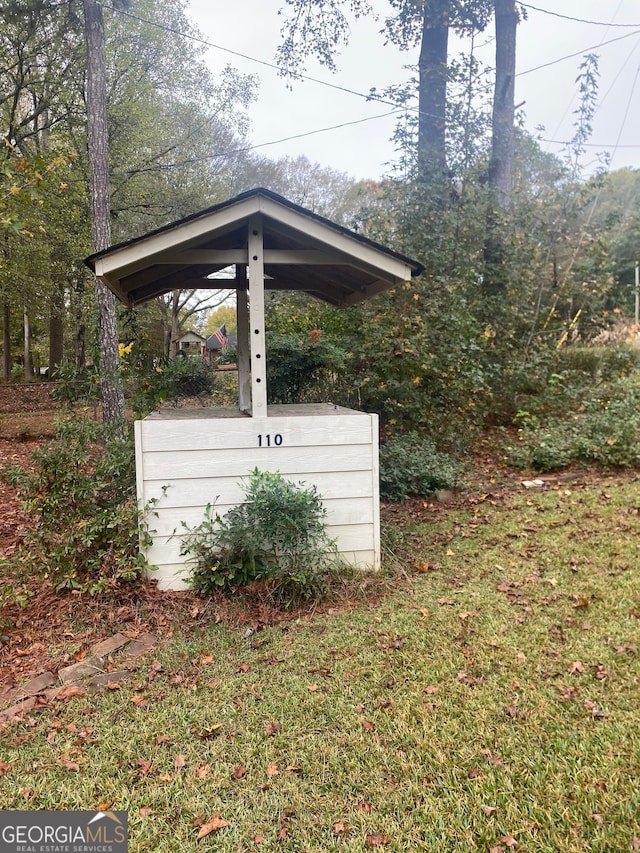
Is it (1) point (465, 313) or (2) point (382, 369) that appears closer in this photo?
(2) point (382, 369)

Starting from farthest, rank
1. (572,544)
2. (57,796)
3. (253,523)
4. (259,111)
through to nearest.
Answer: (259,111) < (572,544) < (253,523) < (57,796)

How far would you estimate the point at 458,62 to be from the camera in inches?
338

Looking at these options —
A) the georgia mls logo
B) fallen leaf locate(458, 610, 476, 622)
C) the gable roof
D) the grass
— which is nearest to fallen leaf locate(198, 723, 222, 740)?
the grass

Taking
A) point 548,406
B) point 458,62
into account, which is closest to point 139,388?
point 548,406

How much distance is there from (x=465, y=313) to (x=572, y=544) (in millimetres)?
3889

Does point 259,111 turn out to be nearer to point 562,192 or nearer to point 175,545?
point 562,192

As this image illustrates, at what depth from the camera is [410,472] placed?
20.8 feet

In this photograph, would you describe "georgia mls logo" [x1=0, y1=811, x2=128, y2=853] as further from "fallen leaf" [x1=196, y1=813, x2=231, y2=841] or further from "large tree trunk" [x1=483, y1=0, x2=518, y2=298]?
"large tree trunk" [x1=483, y1=0, x2=518, y2=298]

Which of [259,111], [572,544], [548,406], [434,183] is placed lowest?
[572,544]

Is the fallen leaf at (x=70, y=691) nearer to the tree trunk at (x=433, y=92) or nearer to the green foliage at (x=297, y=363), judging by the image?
A: the green foliage at (x=297, y=363)

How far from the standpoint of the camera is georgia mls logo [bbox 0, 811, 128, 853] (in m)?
2.02

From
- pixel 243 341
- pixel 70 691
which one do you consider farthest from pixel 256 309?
pixel 70 691

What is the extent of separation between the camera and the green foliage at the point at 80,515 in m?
3.86

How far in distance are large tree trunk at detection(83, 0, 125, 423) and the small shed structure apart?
12.3 feet
